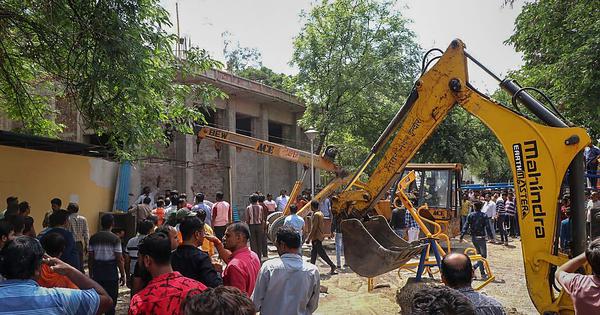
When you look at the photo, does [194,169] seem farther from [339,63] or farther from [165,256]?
[165,256]

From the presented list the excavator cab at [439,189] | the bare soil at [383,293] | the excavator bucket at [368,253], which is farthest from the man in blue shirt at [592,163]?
the excavator bucket at [368,253]

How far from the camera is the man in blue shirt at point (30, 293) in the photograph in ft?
8.98

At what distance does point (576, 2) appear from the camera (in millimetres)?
12461

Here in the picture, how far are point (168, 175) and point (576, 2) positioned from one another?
617 inches

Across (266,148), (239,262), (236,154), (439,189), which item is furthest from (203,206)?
(236,154)

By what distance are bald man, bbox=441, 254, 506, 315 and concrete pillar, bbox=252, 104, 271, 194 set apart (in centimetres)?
2200

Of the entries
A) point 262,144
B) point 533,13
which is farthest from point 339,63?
point 262,144

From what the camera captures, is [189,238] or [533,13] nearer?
[189,238]

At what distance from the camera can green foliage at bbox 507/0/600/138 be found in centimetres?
1165

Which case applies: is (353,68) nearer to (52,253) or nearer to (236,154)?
(236,154)

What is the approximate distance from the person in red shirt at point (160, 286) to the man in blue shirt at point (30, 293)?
0.93ft

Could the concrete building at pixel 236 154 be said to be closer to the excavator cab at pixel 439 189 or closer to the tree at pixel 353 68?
the tree at pixel 353 68

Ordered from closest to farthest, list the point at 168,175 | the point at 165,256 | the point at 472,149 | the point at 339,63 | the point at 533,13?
the point at 165,256
the point at 533,13
the point at 168,175
the point at 339,63
the point at 472,149

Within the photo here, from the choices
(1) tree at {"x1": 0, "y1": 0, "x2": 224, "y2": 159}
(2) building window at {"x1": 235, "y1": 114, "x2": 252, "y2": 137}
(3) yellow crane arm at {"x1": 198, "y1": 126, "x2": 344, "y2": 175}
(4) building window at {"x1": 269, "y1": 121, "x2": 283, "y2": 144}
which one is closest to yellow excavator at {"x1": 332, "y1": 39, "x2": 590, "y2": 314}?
(1) tree at {"x1": 0, "y1": 0, "x2": 224, "y2": 159}
